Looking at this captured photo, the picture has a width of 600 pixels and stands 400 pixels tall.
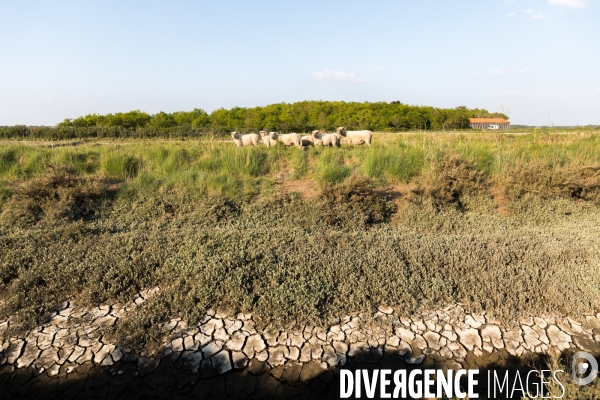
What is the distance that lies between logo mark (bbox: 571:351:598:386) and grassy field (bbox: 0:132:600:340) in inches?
27.9

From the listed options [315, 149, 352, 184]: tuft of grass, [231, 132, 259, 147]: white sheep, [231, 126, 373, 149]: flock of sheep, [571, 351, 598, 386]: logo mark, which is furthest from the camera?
[231, 132, 259, 147]: white sheep

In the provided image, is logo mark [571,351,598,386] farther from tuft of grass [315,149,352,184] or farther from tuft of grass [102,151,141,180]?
tuft of grass [102,151,141,180]

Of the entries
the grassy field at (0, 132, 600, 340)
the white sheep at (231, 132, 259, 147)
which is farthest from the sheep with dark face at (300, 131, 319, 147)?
the grassy field at (0, 132, 600, 340)

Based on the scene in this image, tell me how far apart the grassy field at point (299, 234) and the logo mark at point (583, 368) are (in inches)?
27.9

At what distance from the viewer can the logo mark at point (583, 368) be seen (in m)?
2.96

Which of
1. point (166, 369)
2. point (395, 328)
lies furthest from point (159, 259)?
point (395, 328)

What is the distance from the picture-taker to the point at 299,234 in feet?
19.6

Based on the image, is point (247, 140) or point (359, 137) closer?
point (247, 140)

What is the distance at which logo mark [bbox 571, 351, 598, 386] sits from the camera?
2.96 meters

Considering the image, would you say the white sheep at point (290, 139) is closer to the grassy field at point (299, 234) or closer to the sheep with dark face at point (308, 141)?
the sheep with dark face at point (308, 141)

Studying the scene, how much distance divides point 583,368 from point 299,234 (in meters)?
4.02

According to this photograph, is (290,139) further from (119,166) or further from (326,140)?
(119,166)

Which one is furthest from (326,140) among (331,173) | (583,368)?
(583,368)

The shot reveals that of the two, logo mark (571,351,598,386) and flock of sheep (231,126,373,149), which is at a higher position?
flock of sheep (231,126,373,149)
